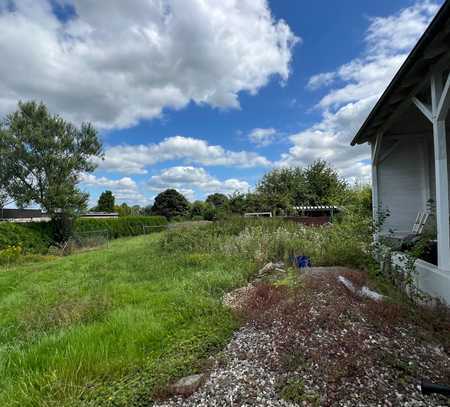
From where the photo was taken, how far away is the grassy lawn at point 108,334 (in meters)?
1.86

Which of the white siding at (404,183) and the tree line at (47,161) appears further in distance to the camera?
the tree line at (47,161)

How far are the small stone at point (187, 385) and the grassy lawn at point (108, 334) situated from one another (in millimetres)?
106

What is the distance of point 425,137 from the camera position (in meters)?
5.19

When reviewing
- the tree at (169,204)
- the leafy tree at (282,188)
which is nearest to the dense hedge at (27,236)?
the leafy tree at (282,188)

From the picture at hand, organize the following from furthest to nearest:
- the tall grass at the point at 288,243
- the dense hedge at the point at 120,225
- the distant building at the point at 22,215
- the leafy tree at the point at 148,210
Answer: the leafy tree at the point at 148,210 → the dense hedge at the point at 120,225 → the distant building at the point at 22,215 → the tall grass at the point at 288,243

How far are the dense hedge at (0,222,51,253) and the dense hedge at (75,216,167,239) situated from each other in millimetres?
1938

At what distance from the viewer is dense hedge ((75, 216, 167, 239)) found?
589 inches

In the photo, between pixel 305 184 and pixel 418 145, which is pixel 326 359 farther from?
pixel 305 184

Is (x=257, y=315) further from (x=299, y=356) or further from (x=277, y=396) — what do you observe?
(x=277, y=396)

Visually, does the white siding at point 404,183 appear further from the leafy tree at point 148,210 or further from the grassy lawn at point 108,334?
the leafy tree at point 148,210

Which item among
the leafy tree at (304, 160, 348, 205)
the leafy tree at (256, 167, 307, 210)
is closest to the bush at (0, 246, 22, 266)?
the leafy tree at (256, 167, 307, 210)

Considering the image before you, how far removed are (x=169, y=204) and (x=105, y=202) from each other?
8.94 meters

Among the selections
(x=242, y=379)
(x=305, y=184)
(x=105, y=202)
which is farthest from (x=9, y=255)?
(x=105, y=202)

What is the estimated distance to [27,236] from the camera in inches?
433
